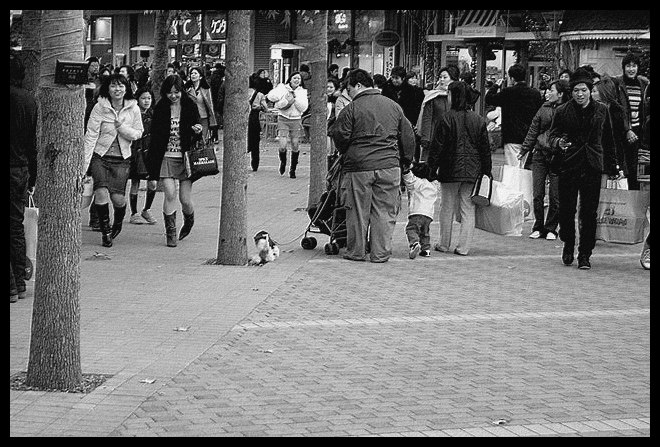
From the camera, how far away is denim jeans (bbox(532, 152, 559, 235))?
13.7 metres

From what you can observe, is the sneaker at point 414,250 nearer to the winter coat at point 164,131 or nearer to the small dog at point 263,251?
the small dog at point 263,251

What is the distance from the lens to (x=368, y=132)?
38.1ft

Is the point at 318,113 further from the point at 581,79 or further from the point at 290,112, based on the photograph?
the point at 290,112

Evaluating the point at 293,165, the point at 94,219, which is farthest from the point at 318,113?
the point at 293,165

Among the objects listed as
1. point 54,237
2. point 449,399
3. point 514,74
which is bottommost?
point 449,399

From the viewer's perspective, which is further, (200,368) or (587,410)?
(200,368)

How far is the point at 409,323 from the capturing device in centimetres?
884

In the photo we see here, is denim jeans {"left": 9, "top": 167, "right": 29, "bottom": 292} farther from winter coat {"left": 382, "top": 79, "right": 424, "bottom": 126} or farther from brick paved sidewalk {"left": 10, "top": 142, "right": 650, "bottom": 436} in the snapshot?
winter coat {"left": 382, "top": 79, "right": 424, "bottom": 126}

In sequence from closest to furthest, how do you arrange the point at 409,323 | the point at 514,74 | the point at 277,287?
the point at 409,323 → the point at 277,287 → the point at 514,74

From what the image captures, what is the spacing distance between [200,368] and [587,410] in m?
2.28

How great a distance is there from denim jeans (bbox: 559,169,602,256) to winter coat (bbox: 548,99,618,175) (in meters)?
0.07

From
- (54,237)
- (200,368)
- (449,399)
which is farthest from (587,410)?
(54,237)

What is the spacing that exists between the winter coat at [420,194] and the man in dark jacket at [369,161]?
465 millimetres

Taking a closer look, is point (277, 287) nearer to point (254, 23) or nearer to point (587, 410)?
point (587, 410)
